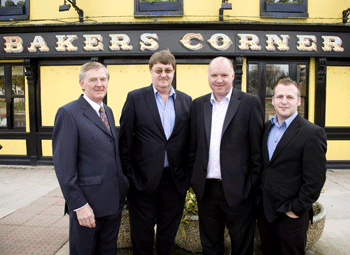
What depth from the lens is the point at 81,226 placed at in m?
2.03

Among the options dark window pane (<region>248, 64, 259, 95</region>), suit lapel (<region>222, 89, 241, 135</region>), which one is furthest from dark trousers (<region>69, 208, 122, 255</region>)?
dark window pane (<region>248, 64, 259, 95</region>)

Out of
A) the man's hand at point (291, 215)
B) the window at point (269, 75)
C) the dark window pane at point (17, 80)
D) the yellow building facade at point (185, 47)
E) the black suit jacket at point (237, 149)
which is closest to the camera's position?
the man's hand at point (291, 215)

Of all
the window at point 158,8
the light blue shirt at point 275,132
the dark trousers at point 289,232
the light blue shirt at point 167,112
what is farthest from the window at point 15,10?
the dark trousers at point 289,232

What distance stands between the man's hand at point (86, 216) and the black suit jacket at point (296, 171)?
1.50 metres

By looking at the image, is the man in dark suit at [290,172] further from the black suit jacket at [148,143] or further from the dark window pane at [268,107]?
the dark window pane at [268,107]

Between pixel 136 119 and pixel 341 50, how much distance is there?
692cm

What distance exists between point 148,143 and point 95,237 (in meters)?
0.96

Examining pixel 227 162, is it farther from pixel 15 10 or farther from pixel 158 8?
pixel 15 10

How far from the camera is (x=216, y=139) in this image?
2350 millimetres

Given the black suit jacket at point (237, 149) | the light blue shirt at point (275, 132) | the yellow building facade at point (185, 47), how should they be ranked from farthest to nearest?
1. the yellow building facade at point (185, 47)
2. the black suit jacket at point (237, 149)
3. the light blue shirt at point (275, 132)

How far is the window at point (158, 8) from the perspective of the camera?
682 centimetres

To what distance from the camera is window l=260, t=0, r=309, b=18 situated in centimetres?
683

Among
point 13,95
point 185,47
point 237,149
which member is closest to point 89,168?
point 237,149

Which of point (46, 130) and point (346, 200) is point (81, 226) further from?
point (46, 130)
